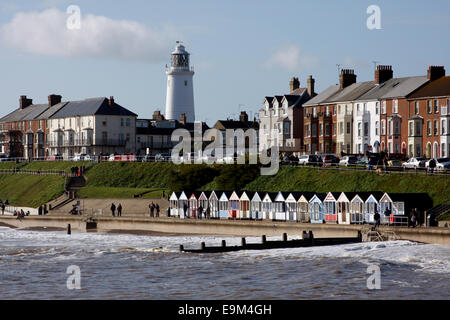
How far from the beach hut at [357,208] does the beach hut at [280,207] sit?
7.79 metres

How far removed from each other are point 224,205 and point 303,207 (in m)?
9.64

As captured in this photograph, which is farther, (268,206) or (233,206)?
(233,206)

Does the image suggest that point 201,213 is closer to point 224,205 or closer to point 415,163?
point 224,205

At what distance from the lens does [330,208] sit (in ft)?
241

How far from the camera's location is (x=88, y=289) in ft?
159

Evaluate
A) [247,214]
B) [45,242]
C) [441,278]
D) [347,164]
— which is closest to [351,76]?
[347,164]

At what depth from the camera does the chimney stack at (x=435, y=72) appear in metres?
107

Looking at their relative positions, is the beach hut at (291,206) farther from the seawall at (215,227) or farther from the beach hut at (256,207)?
the beach hut at (256,207)

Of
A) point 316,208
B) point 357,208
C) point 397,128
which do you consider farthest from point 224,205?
point 397,128

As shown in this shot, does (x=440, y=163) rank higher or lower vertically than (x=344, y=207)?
higher

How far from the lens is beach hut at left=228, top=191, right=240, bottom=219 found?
81.9 meters

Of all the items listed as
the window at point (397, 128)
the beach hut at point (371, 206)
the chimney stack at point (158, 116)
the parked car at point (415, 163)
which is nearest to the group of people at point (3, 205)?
the window at point (397, 128)
